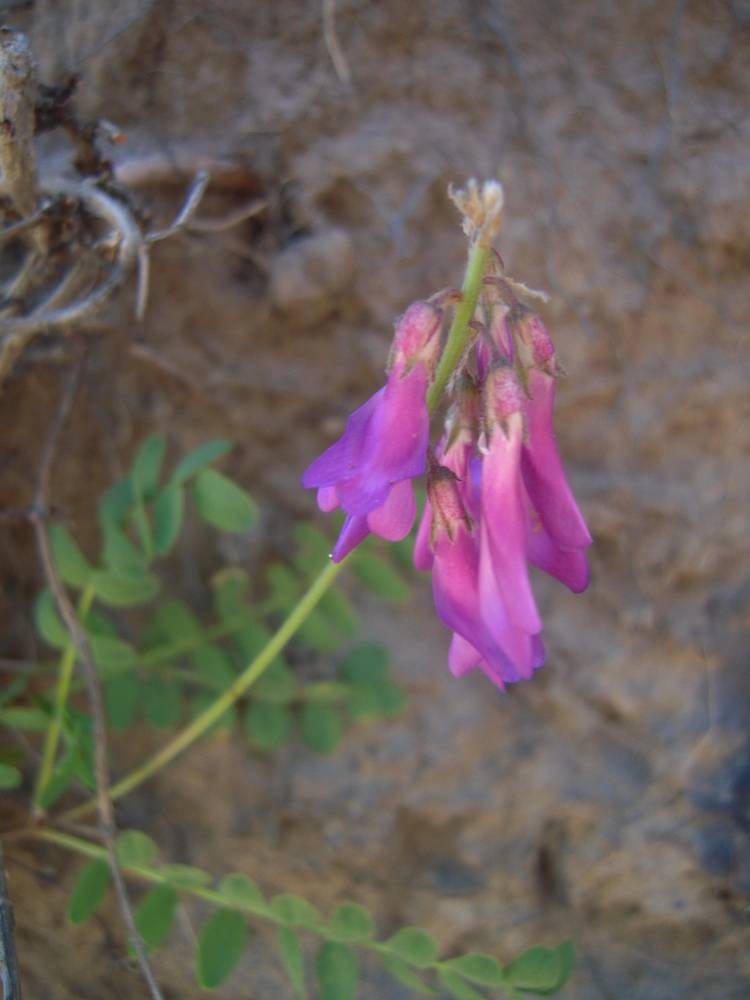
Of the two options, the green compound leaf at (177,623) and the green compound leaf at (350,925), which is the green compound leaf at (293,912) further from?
the green compound leaf at (177,623)

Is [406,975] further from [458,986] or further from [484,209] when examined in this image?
[484,209]

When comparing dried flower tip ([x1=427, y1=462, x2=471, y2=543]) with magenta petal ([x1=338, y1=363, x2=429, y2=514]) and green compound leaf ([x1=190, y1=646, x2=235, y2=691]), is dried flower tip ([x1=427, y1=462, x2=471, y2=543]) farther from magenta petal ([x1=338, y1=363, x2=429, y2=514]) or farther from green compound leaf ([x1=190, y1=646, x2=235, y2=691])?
green compound leaf ([x1=190, y1=646, x2=235, y2=691])

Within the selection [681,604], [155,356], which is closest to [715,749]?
[681,604]

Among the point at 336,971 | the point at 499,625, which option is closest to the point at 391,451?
the point at 499,625

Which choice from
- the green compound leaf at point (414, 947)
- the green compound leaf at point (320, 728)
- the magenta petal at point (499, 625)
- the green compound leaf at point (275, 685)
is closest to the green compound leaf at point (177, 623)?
the green compound leaf at point (275, 685)

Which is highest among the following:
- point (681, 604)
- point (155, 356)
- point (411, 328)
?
point (411, 328)

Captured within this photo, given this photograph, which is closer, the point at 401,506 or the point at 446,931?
the point at 401,506

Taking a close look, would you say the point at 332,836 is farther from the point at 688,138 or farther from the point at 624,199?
the point at 688,138
